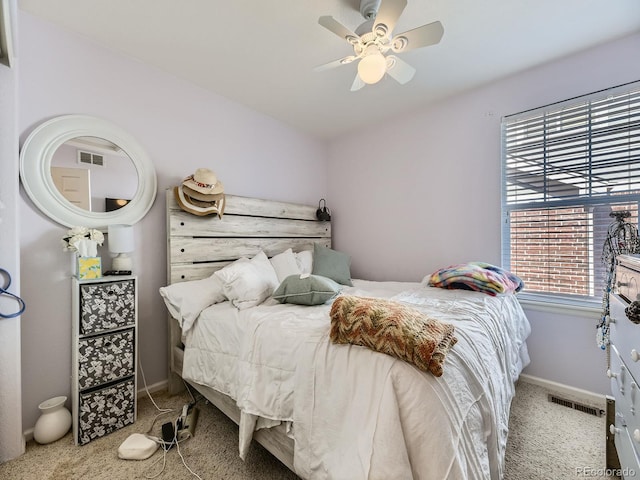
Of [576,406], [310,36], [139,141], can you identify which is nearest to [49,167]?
[139,141]

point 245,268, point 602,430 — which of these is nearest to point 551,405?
point 602,430

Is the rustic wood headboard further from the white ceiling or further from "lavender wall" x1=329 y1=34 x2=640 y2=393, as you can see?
the white ceiling

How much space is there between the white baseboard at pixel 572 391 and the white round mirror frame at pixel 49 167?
11.2 ft

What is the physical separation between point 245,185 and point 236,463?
226 centimetres

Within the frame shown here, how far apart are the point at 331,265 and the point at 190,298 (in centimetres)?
139

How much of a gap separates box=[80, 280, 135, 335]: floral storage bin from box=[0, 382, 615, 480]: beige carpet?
0.66 m

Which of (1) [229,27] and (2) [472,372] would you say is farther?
(1) [229,27]

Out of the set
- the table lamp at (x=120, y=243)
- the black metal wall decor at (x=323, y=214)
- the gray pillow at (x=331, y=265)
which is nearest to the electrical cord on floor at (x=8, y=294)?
the table lamp at (x=120, y=243)

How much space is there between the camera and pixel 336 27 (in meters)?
1.45

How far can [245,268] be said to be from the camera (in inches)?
78.4

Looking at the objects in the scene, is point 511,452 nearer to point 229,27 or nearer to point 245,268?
point 245,268

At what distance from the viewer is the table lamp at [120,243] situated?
178 centimetres

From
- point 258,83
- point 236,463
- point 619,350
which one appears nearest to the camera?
point 619,350

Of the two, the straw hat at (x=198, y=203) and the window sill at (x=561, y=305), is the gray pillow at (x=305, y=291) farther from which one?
the window sill at (x=561, y=305)
